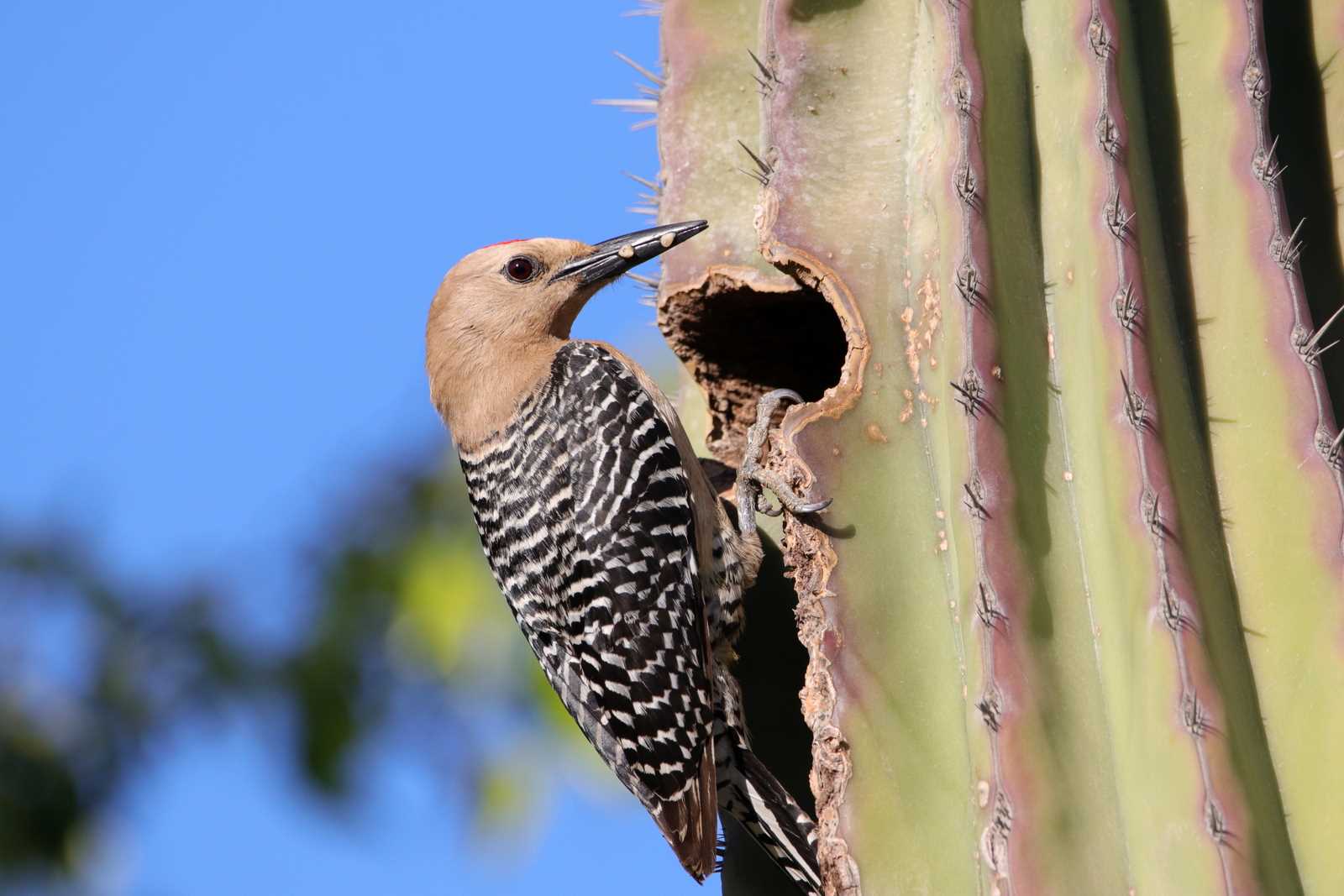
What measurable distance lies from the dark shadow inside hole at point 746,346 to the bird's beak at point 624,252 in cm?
15

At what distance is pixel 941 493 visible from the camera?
2.40 m

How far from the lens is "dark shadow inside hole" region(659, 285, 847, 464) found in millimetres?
3469

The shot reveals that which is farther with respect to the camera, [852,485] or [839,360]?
[839,360]

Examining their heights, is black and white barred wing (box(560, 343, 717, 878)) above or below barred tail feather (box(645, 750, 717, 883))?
above

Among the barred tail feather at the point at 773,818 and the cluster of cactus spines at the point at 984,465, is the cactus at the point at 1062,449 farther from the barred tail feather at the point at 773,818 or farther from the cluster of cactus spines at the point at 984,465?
the barred tail feather at the point at 773,818

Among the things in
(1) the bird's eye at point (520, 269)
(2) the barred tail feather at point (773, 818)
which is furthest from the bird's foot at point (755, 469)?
(1) the bird's eye at point (520, 269)

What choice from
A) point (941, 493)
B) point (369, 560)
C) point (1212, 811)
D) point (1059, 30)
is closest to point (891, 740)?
point (941, 493)

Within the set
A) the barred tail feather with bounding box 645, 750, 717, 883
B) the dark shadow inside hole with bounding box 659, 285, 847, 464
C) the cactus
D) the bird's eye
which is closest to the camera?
the cactus

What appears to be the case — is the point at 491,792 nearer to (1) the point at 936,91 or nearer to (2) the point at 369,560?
(2) the point at 369,560

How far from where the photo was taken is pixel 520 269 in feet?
13.1

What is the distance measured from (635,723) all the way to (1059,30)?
1780 mm

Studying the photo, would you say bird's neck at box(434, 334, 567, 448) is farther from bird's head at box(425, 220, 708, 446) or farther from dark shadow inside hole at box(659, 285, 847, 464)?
dark shadow inside hole at box(659, 285, 847, 464)

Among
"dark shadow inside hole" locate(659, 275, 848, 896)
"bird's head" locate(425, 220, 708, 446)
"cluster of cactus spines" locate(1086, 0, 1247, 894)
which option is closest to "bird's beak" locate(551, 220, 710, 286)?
"bird's head" locate(425, 220, 708, 446)

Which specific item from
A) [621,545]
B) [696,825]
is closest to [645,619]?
[621,545]
